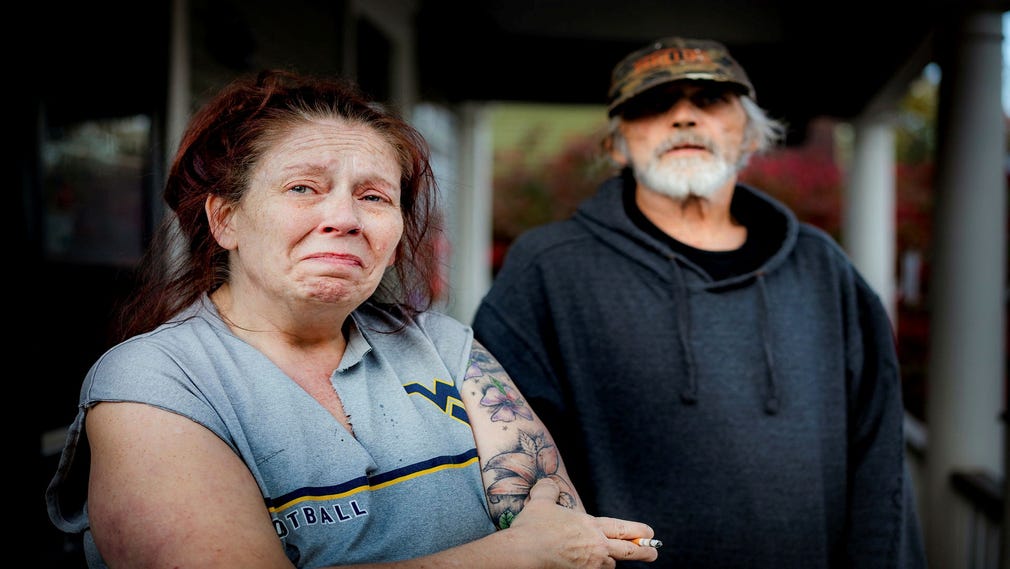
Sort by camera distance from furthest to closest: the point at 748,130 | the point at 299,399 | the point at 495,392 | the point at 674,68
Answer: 1. the point at 748,130
2. the point at 674,68
3. the point at 495,392
4. the point at 299,399

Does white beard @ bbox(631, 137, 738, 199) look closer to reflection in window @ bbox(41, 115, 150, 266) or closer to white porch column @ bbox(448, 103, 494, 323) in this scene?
reflection in window @ bbox(41, 115, 150, 266)

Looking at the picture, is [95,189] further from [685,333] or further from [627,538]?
[627,538]

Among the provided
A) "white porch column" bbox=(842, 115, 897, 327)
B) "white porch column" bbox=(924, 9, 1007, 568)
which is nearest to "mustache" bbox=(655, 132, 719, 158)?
"white porch column" bbox=(924, 9, 1007, 568)

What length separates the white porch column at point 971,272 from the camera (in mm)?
3836

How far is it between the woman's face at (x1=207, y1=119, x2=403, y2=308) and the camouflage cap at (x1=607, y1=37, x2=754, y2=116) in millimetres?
924

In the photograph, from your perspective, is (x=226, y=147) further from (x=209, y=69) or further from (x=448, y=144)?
(x=448, y=144)

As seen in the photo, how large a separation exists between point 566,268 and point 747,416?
21.6 inches

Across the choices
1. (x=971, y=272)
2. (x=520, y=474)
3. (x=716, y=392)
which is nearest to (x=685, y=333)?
(x=716, y=392)

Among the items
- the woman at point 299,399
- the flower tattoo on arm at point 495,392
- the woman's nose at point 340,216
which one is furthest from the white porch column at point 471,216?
the woman's nose at point 340,216

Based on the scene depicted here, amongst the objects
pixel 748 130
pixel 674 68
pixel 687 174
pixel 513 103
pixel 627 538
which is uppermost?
pixel 513 103

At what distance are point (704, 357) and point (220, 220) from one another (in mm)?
1153

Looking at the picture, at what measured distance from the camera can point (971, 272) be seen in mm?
3838

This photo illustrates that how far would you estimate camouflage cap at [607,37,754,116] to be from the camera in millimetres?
2160

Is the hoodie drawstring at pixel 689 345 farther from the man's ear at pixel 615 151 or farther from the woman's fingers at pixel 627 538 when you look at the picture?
the woman's fingers at pixel 627 538
